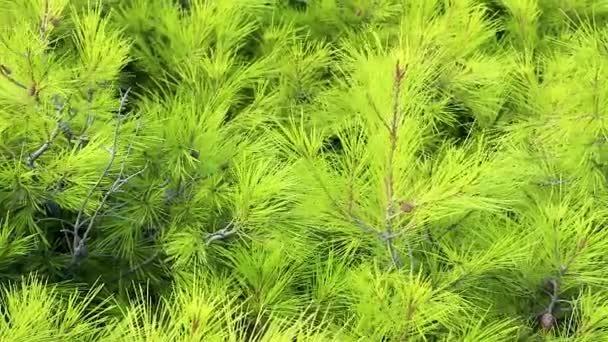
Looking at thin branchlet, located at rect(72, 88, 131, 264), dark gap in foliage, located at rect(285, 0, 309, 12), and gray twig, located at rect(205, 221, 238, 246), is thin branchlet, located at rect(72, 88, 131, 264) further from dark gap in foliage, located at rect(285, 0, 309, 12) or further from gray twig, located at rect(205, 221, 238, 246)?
dark gap in foliage, located at rect(285, 0, 309, 12)

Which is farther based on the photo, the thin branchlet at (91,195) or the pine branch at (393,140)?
the thin branchlet at (91,195)

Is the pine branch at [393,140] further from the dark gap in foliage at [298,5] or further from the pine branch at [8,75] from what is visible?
the dark gap in foliage at [298,5]

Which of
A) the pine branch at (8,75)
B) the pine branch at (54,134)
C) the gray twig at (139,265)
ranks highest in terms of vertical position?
the pine branch at (8,75)

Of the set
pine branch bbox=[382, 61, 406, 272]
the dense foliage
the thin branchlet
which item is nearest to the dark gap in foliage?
the dense foliage

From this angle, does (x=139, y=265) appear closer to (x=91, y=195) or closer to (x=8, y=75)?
(x=91, y=195)

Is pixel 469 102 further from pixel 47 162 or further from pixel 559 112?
pixel 47 162

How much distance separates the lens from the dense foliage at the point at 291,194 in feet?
2.19

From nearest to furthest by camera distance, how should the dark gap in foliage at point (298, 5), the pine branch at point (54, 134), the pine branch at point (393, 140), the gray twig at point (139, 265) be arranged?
the pine branch at point (393, 140) → the pine branch at point (54, 134) → the gray twig at point (139, 265) → the dark gap in foliage at point (298, 5)

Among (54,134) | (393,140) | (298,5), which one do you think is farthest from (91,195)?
Result: (298,5)

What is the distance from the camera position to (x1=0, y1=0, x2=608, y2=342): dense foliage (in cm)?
67

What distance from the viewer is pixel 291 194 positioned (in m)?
0.77

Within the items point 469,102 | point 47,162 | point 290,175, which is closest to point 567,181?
point 469,102

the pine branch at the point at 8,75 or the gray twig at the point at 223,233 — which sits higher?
the pine branch at the point at 8,75

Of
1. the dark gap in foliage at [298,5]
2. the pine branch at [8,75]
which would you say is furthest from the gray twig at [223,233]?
the dark gap in foliage at [298,5]
